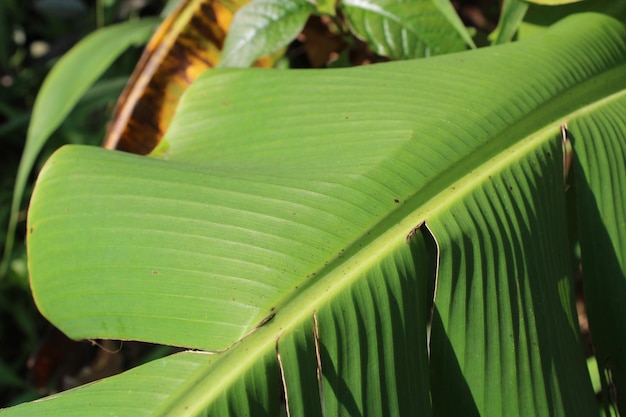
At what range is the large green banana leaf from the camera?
0.50 m

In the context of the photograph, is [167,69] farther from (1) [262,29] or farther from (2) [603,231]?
(2) [603,231]

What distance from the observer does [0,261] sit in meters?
1.55

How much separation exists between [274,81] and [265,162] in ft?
0.37

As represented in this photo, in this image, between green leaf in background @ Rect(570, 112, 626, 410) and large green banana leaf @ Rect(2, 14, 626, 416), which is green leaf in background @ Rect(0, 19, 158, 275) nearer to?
large green banana leaf @ Rect(2, 14, 626, 416)

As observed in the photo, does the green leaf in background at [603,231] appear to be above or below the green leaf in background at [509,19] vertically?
below

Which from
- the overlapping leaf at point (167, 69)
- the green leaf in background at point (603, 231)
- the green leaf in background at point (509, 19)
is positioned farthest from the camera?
the overlapping leaf at point (167, 69)

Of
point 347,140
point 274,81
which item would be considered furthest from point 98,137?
point 347,140

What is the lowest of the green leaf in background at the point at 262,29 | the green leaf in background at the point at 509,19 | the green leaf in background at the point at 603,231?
the green leaf in background at the point at 603,231

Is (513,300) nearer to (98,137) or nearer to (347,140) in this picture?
(347,140)

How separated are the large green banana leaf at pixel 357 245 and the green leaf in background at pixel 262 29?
0.14 metres

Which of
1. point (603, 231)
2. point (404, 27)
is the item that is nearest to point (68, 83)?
point (404, 27)

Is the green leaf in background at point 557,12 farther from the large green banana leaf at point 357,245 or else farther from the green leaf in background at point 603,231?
the green leaf in background at point 603,231

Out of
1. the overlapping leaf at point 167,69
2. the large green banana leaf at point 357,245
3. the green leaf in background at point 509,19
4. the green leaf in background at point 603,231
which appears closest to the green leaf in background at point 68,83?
the overlapping leaf at point 167,69

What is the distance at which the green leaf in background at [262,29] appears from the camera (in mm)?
836
